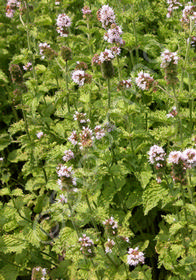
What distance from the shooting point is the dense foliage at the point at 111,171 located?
2.54 m

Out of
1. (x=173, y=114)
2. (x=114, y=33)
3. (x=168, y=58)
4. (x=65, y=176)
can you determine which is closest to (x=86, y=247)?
(x=65, y=176)

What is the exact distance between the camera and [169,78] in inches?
91.6

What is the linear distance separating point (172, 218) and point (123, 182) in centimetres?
72

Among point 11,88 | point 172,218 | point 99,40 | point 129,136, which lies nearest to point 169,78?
point 129,136

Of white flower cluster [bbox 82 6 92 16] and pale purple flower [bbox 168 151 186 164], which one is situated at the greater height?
white flower cluster [bbox 82 6 92 16]

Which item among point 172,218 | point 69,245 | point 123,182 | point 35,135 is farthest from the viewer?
point 35,135

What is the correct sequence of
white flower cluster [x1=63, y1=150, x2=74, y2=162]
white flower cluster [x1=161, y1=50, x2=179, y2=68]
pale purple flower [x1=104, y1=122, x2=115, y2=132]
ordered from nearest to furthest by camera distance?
white flower cluster [x1=161, y1=50, x2=179, y2=68], white flower cluster [x1=63, y1=150, x2=74, y2=162], pale purple flower [x1=104, y1=122, x2=115, y2=132]

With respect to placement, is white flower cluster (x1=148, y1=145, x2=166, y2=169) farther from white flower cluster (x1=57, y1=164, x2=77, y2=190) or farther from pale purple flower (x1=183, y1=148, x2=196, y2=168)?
white flower cluster (x1=57, y1=164, x2=77, y2=190)

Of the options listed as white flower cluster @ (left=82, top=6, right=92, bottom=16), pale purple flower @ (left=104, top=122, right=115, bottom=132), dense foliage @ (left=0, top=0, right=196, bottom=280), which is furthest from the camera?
white flower cluster @ (left=82, top=6, right=92, bottom=16)

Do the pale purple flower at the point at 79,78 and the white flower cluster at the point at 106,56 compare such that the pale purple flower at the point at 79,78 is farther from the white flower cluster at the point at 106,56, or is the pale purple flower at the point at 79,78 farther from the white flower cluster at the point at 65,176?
the white flower cluster at the point at 65,176

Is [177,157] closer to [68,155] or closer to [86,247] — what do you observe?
[86,247]

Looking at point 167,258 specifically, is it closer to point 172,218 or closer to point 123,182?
point 172,218

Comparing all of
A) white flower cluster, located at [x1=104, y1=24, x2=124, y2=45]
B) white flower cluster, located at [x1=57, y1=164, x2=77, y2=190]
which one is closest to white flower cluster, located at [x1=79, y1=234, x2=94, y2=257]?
white flower cluster, located at [x1=57, y1=164, x2=77, y2=190]

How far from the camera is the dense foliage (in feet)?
8.35
